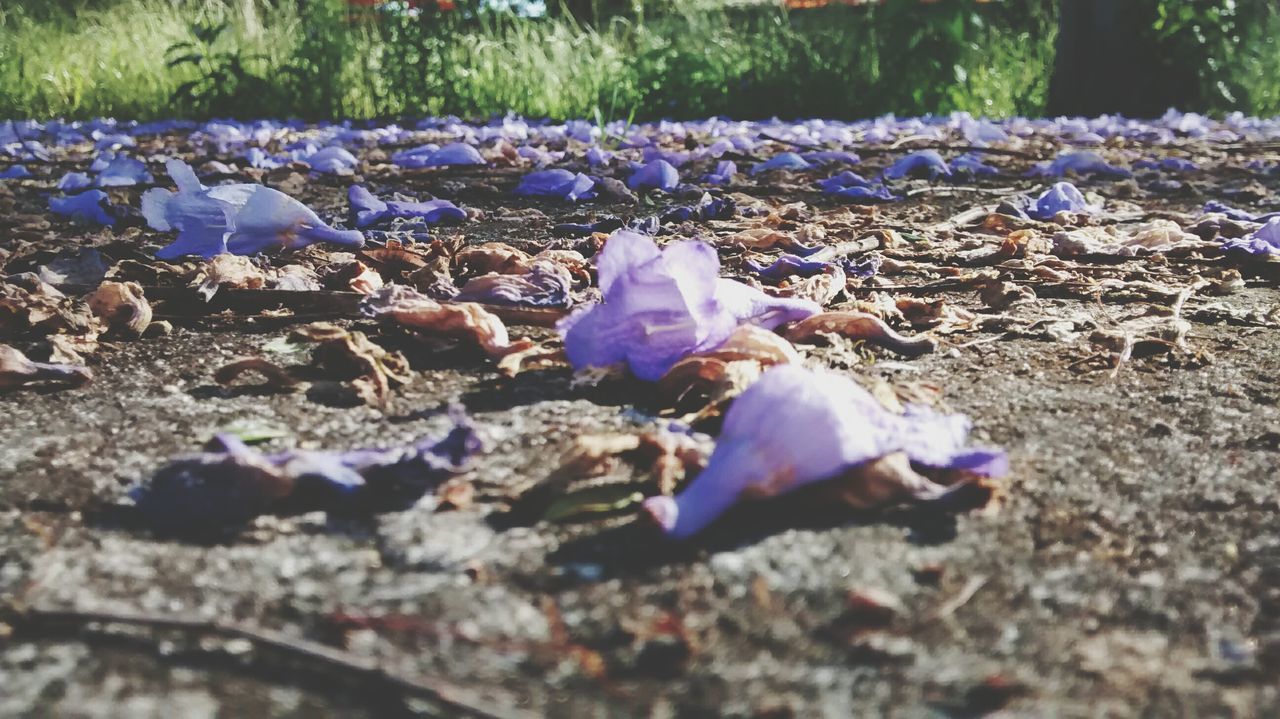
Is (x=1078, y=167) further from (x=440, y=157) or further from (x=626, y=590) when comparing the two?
(x=626, y=590)

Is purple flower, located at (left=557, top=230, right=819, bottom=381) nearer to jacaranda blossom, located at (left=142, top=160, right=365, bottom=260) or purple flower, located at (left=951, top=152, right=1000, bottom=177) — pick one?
jacaranda blossom, located at (left=142, top=160, right=365, bottom=260)

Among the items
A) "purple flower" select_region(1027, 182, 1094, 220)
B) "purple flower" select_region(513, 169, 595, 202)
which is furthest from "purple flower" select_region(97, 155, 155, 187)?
"purple flower" select_region(1027, 182, 1094, 220)

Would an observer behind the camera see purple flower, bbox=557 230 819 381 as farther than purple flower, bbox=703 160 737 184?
No

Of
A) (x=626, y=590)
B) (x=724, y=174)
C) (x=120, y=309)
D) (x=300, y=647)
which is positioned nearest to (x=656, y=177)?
(x=724, y=174)

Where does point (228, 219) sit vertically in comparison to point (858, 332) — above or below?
above

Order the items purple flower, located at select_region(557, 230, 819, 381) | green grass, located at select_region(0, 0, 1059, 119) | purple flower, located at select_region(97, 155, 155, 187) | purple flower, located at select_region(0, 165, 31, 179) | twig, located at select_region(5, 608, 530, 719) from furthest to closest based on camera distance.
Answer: green grass, located at select_region(0, 0, 1059, 119)
purple flower, located at select_region(0, 165, 31, 179)
purple flower, located at select_region(97, 155, 155, 187)
purple flower, located at select_region(557, 230, 819, 381)
twig, located at select_region(5, 608, 530, 719)

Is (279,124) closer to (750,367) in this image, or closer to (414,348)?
(414,348)
